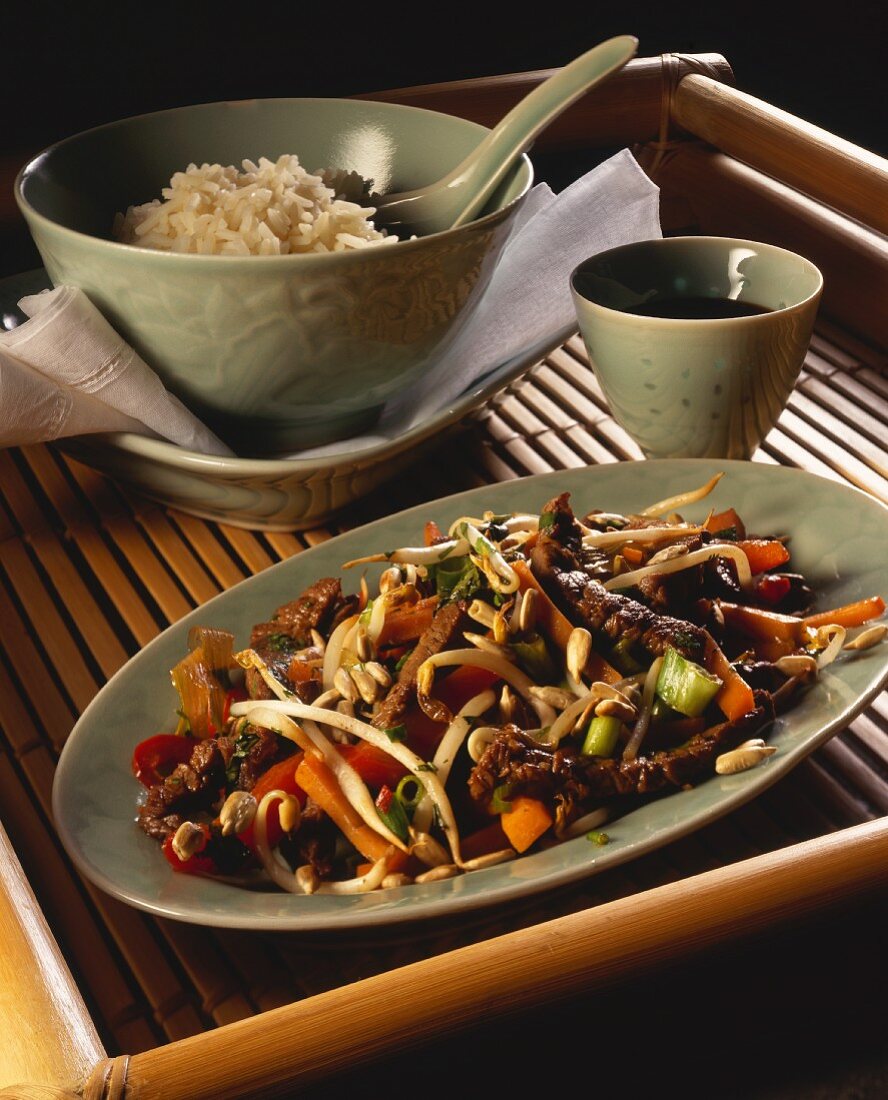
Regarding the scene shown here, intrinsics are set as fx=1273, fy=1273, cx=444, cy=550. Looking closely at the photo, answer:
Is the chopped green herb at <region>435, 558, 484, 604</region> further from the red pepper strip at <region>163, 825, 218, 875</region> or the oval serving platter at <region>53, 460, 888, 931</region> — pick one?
the red pepper strip at <region>163, 825, 218, 875</region>

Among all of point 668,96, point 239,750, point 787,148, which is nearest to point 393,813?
point 239,750

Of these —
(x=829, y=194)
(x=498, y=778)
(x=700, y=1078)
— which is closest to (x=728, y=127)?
(x=829, y=194)

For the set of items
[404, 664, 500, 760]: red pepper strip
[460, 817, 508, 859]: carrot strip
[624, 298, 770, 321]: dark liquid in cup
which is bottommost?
[460, 817, 508, 859]: carrot strip

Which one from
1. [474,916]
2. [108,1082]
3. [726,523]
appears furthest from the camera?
[726,523]

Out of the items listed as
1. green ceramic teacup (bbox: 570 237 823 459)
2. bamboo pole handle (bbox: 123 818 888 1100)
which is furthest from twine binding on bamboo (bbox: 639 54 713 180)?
bamboo pole handle (bbox: 123 818 888 1100)

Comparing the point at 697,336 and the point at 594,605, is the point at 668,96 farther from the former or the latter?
the point at 594,605

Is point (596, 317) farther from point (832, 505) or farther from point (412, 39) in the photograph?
point (412, 39)
